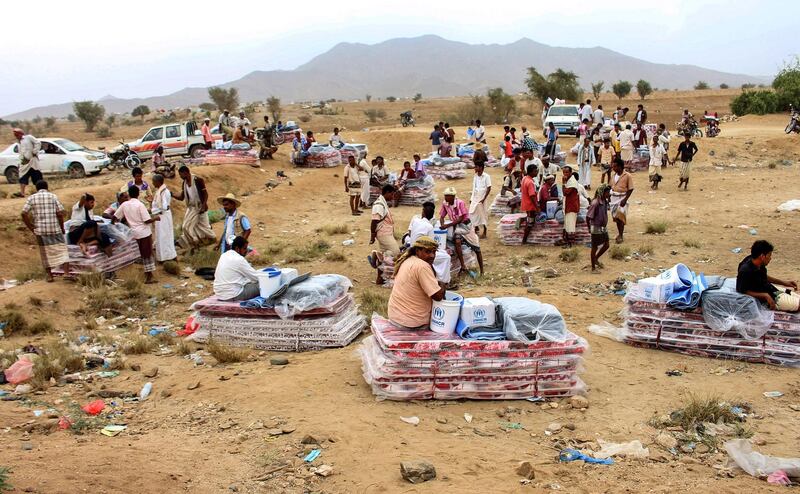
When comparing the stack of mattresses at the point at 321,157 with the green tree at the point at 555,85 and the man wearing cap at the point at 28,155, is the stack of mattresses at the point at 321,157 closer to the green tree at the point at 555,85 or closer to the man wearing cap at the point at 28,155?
the man wearing cap at the point at 28,155

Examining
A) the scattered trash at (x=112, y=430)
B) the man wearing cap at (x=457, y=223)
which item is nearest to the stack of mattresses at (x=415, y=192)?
the man wearing cap at (x=457, y=223)

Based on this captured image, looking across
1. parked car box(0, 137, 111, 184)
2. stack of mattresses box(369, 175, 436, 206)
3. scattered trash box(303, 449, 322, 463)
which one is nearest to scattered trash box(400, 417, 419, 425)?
scattered trash box(303, 449, 322, 463)

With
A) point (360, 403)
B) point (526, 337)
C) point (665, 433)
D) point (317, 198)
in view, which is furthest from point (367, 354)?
point (317, 198)

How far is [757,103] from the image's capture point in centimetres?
3481

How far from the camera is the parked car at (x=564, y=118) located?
24797 millimetres

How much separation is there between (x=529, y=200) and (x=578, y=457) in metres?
7.29

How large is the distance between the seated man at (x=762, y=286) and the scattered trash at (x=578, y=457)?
9.93 feet

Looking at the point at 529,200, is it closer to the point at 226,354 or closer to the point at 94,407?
the point at 226,354

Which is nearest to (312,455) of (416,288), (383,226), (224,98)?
(416,288)

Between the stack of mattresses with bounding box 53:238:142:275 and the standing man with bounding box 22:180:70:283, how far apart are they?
15 cm

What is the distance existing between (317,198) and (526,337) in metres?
13.0

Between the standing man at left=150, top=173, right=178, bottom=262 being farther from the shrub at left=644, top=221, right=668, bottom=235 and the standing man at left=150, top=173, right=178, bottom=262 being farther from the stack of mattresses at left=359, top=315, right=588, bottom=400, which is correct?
the shrub at left=644, top=221, right=668, bottom=235

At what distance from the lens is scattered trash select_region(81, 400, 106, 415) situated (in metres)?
5.57

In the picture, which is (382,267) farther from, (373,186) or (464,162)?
(464,162)
